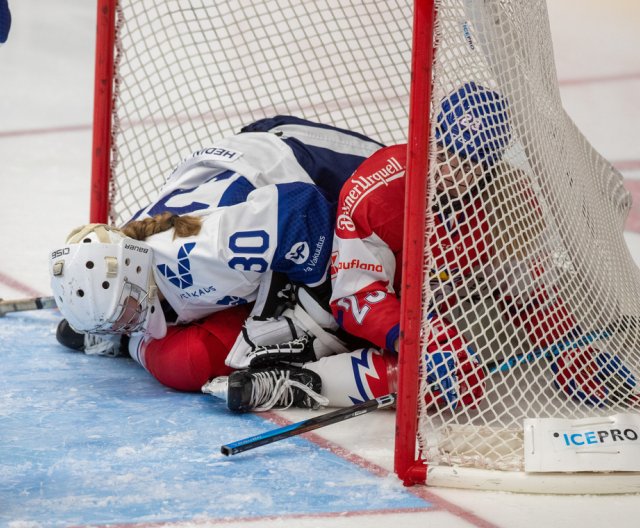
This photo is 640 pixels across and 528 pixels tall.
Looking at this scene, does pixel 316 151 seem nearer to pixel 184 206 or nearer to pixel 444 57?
pixel 184 206

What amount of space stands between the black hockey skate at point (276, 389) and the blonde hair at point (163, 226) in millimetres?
336

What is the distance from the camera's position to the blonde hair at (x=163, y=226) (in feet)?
8.18

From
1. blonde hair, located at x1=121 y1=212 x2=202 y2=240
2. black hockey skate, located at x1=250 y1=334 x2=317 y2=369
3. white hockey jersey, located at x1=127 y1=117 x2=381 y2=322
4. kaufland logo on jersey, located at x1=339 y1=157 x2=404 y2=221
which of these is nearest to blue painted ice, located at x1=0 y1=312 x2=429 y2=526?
black hockey skate, located at x1=250 y1=334 x2=317 y2=369

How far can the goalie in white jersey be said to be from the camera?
7.90 ft

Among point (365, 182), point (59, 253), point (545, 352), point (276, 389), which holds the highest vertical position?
point (365, 182)

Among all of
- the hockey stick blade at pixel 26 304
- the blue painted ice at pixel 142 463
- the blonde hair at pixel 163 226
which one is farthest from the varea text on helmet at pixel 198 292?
the hockey stick blade at pixel 26 304

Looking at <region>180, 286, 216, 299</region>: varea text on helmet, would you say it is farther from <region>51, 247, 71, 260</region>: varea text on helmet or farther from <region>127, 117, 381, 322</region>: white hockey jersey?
<region>51, 247, 71, 260</region>: varea text on helmet

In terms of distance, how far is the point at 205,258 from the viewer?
2.43 m

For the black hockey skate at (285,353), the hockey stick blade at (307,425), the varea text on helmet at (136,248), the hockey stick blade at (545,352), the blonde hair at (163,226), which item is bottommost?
the hockey stick blade at (307,425)

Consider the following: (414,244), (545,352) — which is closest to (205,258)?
(414,244)

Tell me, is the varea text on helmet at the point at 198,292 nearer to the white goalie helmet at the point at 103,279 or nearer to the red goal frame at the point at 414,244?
the white goalie helmet at the point at 103,279

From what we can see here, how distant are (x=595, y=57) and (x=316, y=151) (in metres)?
2.96

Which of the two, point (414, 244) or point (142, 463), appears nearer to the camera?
point (414, 244)

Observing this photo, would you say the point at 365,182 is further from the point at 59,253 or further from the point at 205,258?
the point at 59,253
